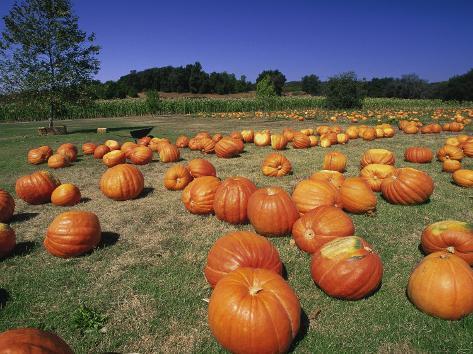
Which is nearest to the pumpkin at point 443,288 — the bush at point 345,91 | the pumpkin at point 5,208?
the pumpkin at point 5,208

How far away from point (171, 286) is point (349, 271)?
197 centimetres

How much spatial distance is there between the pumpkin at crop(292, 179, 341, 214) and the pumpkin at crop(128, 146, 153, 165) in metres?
5.87

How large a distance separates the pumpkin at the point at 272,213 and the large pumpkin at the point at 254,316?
71.8 inches

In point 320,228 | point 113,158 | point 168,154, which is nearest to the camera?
point 320,228

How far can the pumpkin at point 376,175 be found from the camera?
6.62 m

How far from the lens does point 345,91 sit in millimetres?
38469

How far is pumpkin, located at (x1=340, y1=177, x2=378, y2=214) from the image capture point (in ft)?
17.9

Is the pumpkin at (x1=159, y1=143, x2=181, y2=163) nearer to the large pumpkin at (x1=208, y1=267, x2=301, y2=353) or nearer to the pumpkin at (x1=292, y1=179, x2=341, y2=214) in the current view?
the pumpkin at (x1=292, y1=179, x2=341, y2=214)

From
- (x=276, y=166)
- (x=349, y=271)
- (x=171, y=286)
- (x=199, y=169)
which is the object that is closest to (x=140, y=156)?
(x=199, y=169)

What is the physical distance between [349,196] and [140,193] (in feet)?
14.3

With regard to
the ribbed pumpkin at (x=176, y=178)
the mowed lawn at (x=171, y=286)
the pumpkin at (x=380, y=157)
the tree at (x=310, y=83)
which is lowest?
the mowed lawn at (x=171, y=286)

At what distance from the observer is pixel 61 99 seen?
21609 millimetres

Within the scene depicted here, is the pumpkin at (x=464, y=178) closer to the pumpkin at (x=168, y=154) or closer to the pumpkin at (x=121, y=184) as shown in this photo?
the pumpkin at (x=121, y=184)

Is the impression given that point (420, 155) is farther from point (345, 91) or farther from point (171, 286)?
point (345, 91)
